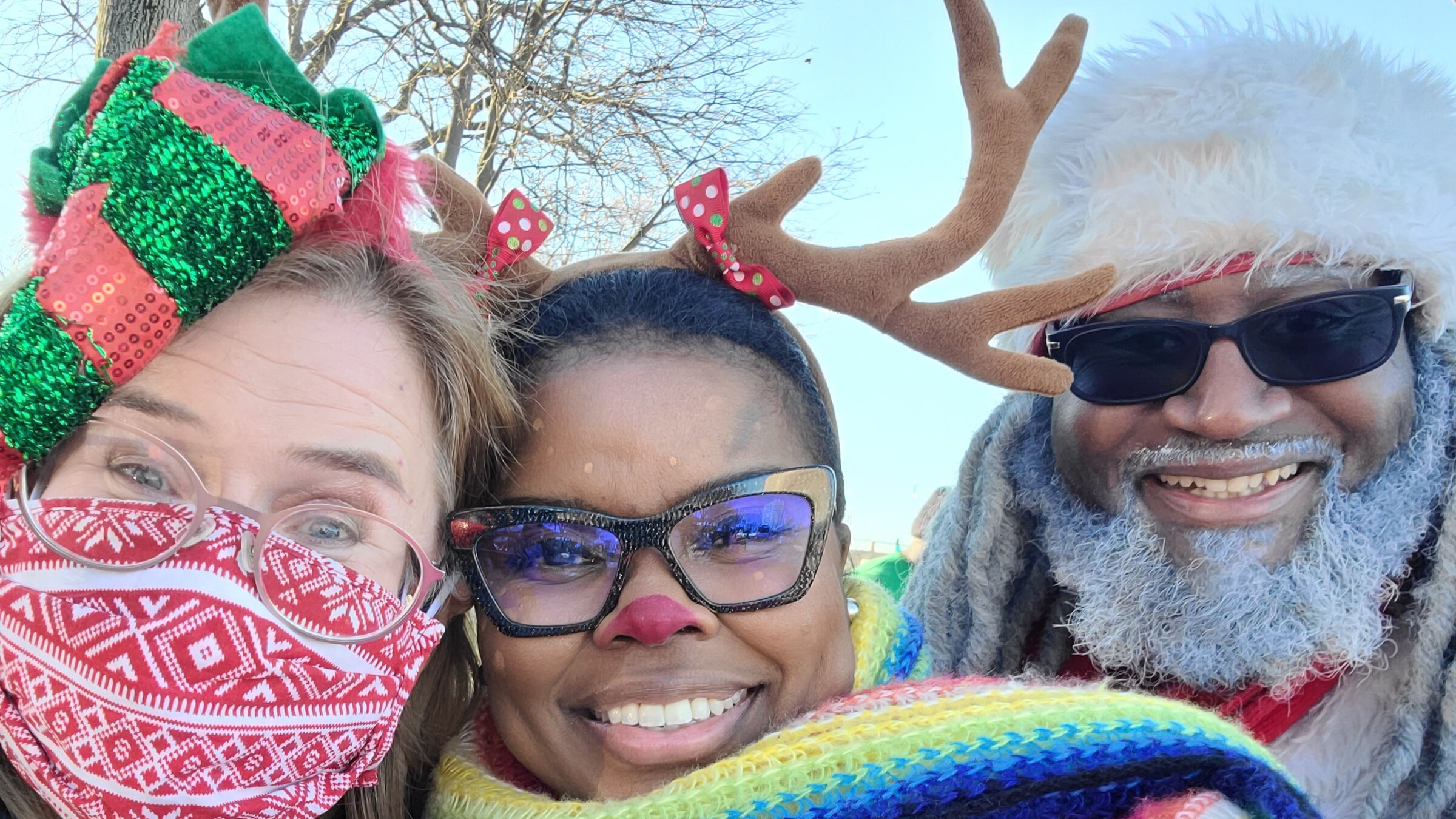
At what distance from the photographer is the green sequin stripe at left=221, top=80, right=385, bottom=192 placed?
1724mm

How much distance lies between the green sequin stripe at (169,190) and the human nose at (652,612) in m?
0.82

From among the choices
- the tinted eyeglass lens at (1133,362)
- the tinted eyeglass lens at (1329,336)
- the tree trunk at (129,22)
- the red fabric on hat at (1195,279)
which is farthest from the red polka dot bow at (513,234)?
the tree trunk at (129,22)

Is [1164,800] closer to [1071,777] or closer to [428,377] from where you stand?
[1071,777]

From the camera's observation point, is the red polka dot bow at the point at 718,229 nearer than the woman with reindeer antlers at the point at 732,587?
No

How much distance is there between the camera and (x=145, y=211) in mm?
1560

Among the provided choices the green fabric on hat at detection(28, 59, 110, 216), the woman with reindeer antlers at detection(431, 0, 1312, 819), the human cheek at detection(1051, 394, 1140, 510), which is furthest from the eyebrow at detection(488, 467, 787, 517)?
the human cheek at detection(1051, 394, 1140, 510)

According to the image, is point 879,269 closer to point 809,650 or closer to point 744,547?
point 744,547

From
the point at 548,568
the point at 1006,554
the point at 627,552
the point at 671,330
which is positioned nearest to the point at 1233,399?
the point at 1006,554

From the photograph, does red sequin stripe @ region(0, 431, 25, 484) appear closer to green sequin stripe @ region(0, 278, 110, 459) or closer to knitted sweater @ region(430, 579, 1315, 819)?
green sequin stripe @ region(0, 278, 110, 459)

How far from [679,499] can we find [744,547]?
14cm

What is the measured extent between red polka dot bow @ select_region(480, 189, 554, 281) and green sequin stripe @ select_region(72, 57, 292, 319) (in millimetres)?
566

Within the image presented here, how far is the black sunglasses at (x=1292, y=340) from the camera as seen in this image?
2.45 m

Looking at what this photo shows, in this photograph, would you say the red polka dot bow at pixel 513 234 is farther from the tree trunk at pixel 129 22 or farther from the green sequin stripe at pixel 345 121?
the tree trunk at pixel 129 22

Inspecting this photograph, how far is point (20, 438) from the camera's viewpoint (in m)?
1.57
